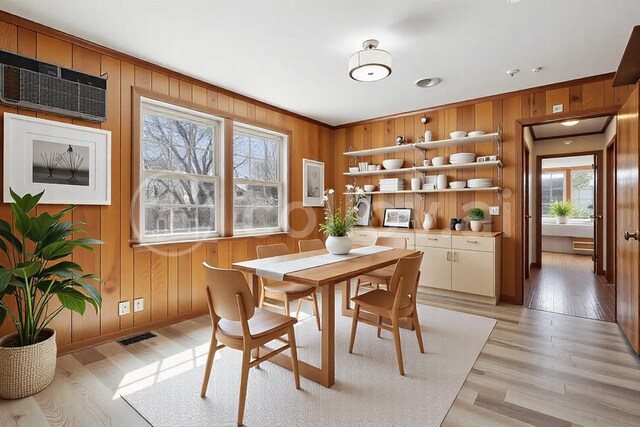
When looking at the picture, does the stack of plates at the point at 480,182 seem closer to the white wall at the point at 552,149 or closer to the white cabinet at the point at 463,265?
the white cabinet at the point at 463,265

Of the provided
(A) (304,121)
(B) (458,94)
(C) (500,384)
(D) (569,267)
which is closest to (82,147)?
(A) (304,121)

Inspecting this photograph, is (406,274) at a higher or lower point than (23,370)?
higher

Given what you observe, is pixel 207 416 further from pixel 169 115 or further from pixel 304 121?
pixel 304 121

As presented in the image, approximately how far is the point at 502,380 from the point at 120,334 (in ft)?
10.1

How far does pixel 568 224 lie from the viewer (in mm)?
7883

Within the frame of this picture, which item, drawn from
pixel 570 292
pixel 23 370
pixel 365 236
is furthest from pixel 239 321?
pixel 570 292

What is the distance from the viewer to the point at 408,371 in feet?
7.42

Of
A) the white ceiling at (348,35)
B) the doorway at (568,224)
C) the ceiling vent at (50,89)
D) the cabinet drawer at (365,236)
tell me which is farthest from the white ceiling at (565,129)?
the ceiling vent at (50,89)

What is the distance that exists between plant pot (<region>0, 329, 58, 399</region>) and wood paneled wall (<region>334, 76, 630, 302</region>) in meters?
4.08

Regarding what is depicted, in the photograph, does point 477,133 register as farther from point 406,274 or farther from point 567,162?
point 567,162

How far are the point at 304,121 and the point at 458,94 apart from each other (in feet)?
7.10

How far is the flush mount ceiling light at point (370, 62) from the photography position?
2.51m

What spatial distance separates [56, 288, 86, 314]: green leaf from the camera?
200cm

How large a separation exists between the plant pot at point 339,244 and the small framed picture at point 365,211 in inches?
88.2
